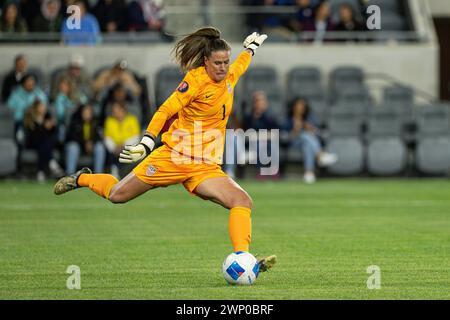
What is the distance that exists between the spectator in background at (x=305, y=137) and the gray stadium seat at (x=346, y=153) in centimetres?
14

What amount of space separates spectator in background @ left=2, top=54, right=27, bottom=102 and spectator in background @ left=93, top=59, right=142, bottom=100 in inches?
56.4

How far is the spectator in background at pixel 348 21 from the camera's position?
1025 inches

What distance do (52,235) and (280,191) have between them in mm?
8087

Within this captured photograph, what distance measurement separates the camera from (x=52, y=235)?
1441 centimetres

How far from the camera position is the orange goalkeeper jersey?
10.4 meters

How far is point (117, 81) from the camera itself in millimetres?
24188

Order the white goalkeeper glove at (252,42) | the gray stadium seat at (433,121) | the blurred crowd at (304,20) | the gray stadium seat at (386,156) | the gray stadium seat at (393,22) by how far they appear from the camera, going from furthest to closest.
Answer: the gray stadium seat at (393,22) < the blurred crowd at (304,20) < the gray stadium seat at (433,121) < the gray stadium seat at (386,156) < the white goalkeeper glove at (252,42)

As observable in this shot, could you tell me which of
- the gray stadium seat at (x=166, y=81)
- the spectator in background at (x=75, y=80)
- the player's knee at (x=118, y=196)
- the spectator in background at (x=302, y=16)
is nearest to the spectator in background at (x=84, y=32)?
the spectator in background at (x=75, y=80)

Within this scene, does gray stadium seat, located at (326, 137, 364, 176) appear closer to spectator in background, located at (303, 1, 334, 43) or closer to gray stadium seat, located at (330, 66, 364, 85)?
gray stadium seat, located at (330, 66, 364, 85)

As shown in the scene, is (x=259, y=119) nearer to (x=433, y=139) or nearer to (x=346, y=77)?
(x=346, y=77)

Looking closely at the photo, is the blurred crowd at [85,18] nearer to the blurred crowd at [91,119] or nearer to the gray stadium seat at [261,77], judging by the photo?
the blurred crowd at [91,119]
